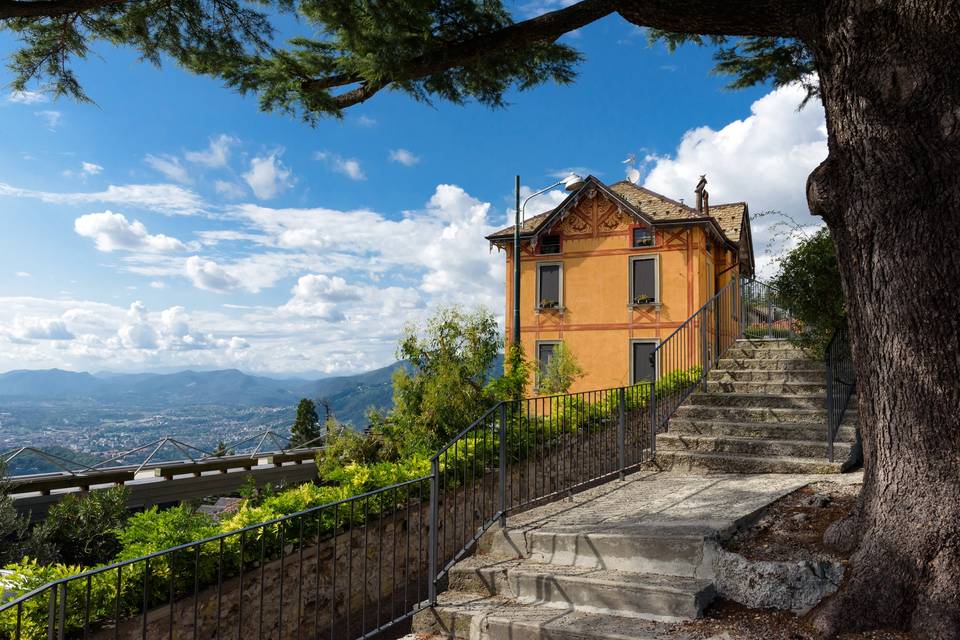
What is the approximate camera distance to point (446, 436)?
12164mm

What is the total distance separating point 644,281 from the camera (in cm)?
2216

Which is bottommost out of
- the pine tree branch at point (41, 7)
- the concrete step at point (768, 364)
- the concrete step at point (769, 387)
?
the concrete step at point (769, 387)

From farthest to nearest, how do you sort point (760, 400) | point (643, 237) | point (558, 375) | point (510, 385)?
point (643, 237)
point (558, 375)
point (510, 385)
point (760, 400)

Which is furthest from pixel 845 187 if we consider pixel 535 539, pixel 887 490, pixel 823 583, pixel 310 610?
pixel 310 610

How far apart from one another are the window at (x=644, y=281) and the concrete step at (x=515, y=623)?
1796cm

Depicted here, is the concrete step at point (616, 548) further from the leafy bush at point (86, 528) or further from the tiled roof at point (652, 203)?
the tiled roof at point (652, 203)

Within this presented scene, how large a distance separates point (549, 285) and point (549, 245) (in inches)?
56.7

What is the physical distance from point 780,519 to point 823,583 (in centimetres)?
126

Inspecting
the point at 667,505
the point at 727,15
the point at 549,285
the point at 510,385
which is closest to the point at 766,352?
the point at 510,385

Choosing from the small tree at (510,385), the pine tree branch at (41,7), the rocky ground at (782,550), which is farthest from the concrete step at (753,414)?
the pine tree branch at (41,7)

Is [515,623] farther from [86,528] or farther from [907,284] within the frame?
[86,528]

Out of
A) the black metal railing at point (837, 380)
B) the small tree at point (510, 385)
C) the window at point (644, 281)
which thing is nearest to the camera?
the black metal railing at point (837, 380)

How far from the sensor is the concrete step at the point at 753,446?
7825 mm

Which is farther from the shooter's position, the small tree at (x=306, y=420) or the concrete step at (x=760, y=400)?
the small tree at (x=306, y=420)
